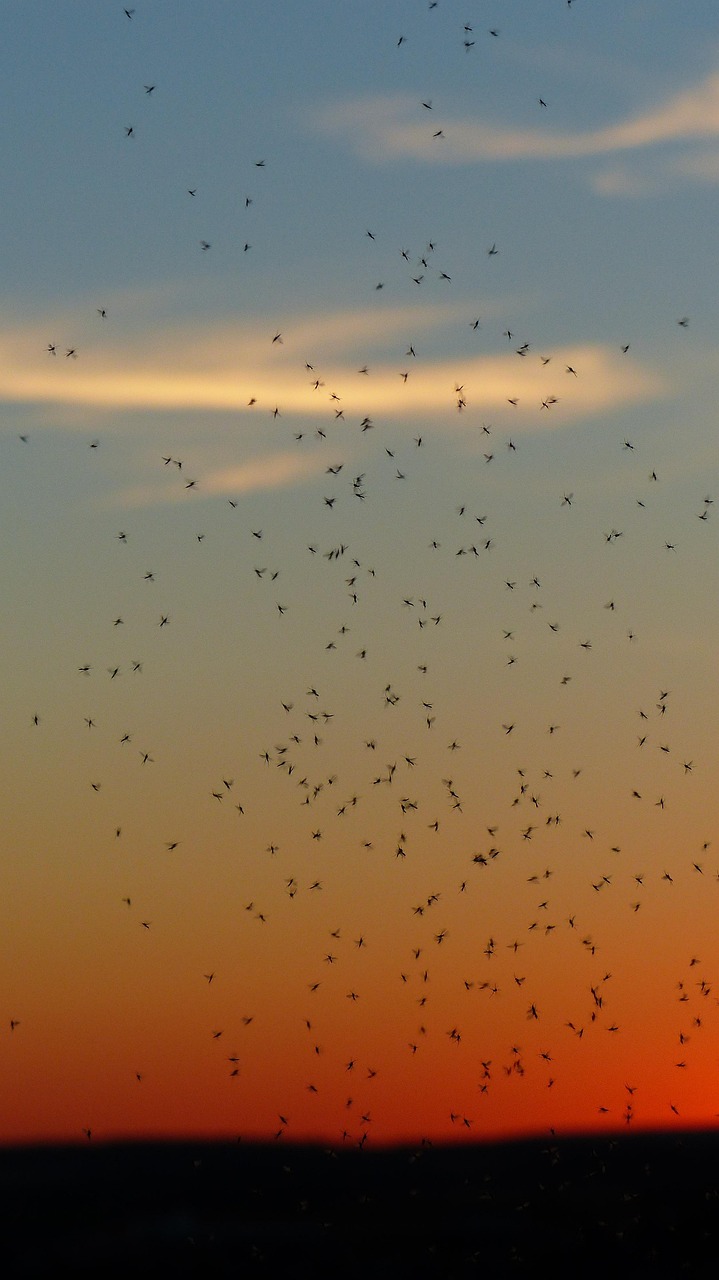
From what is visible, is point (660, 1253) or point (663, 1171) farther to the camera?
point (663, 1171)

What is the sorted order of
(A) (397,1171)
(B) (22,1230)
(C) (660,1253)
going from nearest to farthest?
1. (B) (22,1230)
2. (C) (660,1253)
3. (A) (397,1171)

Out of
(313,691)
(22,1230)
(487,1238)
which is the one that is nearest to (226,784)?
(313,691)

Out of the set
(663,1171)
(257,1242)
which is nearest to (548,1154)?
(663,1171)

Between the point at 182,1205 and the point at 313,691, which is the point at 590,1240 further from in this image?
the point at 313,691

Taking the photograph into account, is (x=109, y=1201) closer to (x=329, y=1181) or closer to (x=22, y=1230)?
(x=22, y=1230)

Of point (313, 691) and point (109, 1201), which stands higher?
point (313, 691)

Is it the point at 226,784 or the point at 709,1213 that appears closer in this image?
the point at 226,784

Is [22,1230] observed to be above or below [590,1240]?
above

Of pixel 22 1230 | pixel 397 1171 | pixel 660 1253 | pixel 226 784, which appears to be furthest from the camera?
pixel 397 1171

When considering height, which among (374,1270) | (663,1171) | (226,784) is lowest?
(663,1171)
